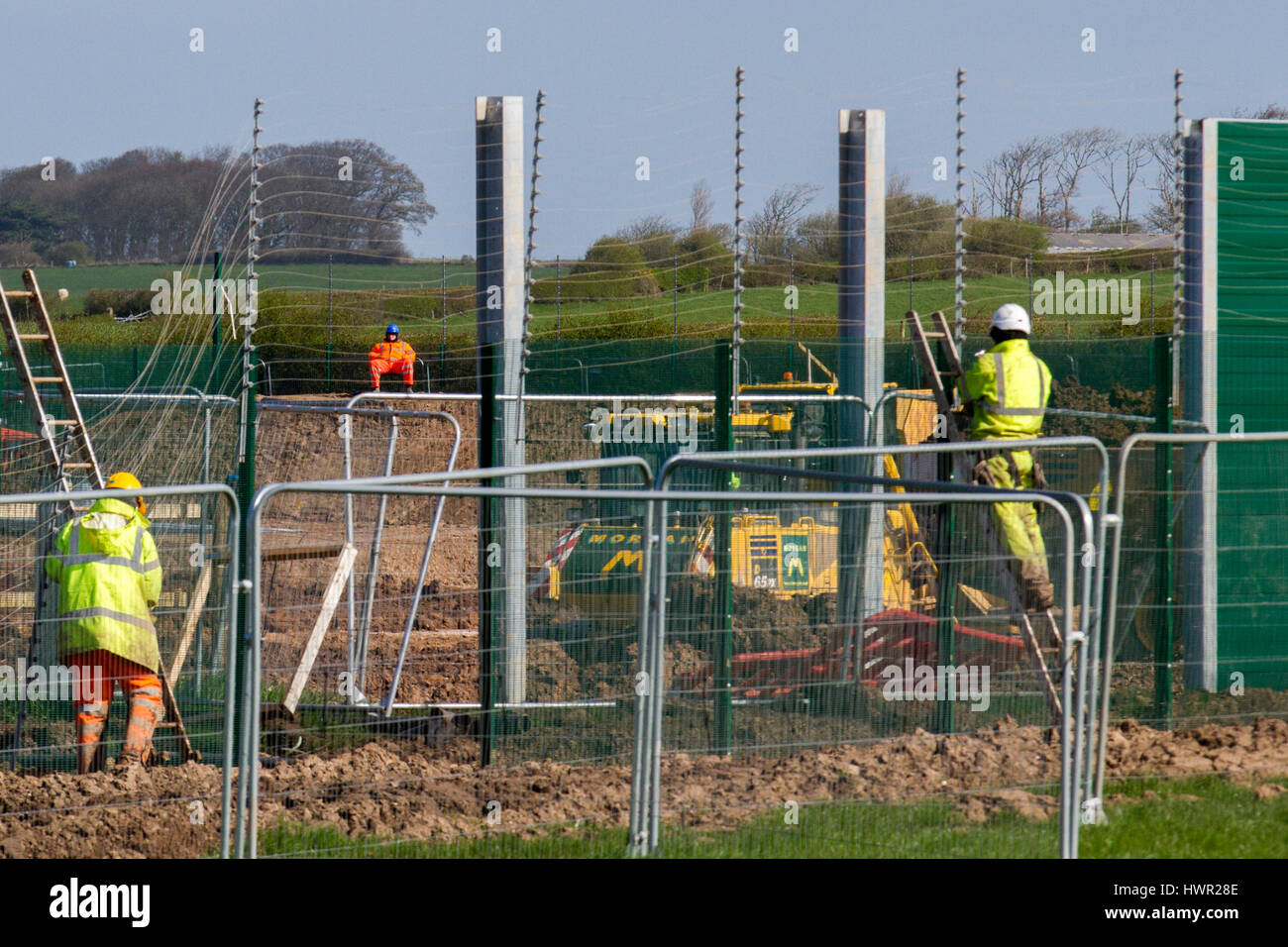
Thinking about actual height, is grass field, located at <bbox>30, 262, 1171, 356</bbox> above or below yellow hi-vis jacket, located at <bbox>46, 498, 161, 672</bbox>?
above

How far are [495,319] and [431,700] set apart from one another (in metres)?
2.62

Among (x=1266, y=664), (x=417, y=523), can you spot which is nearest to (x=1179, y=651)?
(x=1266, y=664)

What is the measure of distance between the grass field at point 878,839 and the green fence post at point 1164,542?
1614mm

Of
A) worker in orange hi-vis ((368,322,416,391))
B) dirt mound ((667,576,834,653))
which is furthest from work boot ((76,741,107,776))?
worker in orange hi-vis ((368,322,416,391))

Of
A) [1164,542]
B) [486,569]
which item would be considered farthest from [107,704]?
[1164,542]

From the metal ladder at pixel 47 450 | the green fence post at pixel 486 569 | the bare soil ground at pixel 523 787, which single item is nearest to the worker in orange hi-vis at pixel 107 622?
the metal ladder at pixel 47 450

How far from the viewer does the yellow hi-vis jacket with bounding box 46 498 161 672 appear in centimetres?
709

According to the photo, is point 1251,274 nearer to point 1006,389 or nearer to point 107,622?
point 1006,389

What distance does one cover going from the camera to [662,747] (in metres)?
5.70

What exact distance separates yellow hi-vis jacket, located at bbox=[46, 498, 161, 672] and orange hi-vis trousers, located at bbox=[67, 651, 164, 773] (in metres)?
0.09

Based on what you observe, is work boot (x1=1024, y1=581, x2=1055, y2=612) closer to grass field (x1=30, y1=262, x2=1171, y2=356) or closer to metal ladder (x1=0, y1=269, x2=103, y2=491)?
metal ladder (x1=0, y1=269, x2=103, y2=491)

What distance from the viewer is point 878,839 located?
18.0ft

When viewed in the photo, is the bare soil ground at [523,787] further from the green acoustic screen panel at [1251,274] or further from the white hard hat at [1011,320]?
the green acoustic screen panel at [1251,274]

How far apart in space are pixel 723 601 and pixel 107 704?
341 cm
